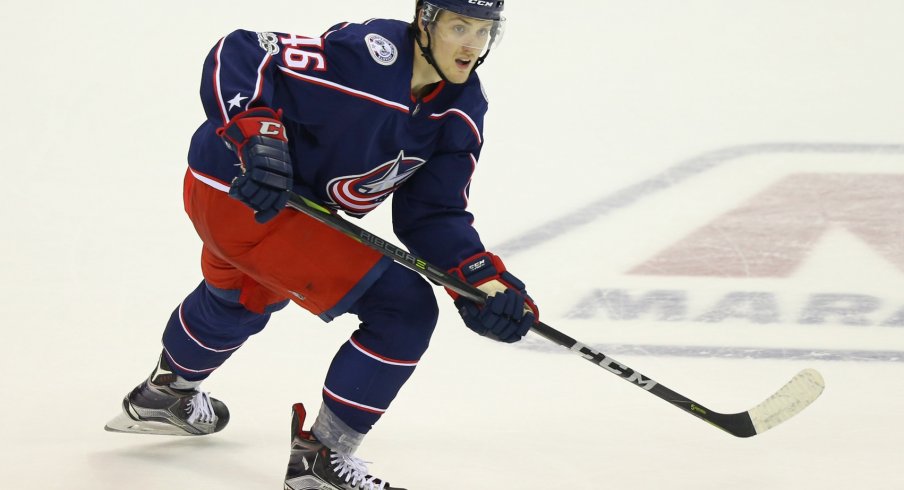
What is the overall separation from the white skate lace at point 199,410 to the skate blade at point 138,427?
0.21 ft

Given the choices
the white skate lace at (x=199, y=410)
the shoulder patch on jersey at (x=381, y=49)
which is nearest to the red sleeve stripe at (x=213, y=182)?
the shoulder patch on jersey at (x=381, y=49)

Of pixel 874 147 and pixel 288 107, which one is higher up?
pixel 288 107

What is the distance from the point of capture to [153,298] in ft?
12.6

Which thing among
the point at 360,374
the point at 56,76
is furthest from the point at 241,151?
the point at 56,76

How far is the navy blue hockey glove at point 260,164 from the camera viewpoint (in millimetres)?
2406

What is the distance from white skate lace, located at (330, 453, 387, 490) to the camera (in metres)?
2.74

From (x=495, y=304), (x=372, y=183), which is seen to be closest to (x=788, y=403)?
(x=495, y=304)

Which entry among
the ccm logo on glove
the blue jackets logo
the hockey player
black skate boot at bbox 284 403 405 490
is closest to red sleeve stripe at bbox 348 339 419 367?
the hockey player

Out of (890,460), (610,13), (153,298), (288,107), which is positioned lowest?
(890,460)

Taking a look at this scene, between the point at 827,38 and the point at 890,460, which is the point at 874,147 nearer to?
the point at 827,38

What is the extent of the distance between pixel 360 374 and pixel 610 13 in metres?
3.42

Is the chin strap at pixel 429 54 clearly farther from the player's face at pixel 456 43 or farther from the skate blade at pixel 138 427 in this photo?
the skate blade at pixel 138 427

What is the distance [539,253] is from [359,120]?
1.56m

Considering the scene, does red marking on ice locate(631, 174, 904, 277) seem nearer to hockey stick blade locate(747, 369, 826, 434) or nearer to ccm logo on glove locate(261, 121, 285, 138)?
hockey stick blade locate(747, 369, 826, 434)
